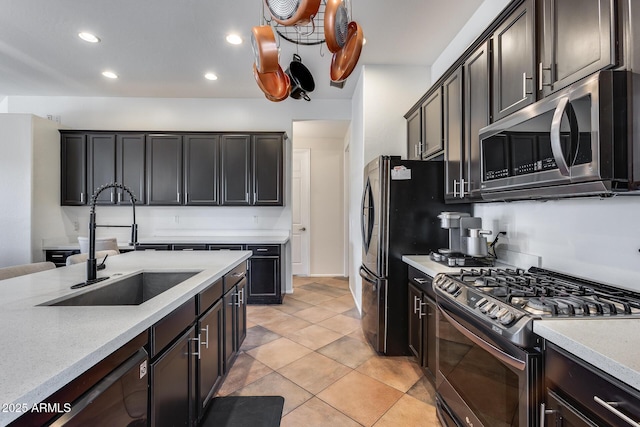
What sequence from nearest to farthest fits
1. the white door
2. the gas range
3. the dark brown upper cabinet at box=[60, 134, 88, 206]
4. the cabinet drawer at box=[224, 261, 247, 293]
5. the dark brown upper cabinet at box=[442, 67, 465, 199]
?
the gas range → the cabinet drawer at box=[224, 261, 247, 293] → the dark brown upper cabinet at box=[442, 67, 465, 199] → the dark brown upper cabinet at box=[60, 134, 88, 206] → the white door

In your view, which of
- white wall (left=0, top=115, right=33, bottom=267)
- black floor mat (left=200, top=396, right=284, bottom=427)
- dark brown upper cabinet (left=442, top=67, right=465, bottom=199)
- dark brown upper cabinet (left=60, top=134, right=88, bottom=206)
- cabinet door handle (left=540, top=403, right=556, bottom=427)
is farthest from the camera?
dark brown upper cabinet (left=60, top=134, right=88, bottom=206)

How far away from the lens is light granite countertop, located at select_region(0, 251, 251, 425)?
66 cm

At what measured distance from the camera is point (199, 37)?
9.37 feet

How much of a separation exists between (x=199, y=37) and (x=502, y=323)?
131 inches

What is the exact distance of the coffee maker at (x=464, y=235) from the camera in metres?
1.99

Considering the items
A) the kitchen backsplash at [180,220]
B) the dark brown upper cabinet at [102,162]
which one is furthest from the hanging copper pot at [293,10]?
the dark brown upper cabinet at [102,162]

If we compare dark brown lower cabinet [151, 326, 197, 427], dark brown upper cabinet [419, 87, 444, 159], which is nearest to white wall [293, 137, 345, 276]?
dark brown upper cabinet [419, 87, 444, 159]

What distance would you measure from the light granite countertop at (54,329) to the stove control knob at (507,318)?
1296mm

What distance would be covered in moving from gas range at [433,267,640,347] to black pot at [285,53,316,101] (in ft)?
4.97

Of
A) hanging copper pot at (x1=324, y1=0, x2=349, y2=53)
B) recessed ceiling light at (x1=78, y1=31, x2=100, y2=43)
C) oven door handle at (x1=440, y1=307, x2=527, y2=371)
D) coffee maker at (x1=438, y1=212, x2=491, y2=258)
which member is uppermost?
recessed ceiling light at (x1=78, y1=31, x2=100, y2=43)

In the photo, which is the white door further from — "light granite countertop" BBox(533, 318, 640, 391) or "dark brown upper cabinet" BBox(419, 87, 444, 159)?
"light granite countertop" BBox(533, 318, 640, 391)

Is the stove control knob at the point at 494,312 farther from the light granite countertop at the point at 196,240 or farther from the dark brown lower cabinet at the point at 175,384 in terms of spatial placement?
the light granite countertop at the point at 196,240

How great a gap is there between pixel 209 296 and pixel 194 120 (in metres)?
3.55

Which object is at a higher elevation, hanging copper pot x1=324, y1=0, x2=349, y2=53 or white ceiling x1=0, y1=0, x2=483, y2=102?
white ceiling x1=0, y1=0, x2=483, y2=102
